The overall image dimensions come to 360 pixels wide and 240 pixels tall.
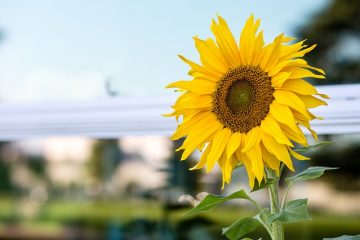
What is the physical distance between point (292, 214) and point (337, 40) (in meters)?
0.98

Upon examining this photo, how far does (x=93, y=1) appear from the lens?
1.73m

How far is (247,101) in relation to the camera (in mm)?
596

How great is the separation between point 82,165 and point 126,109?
308mm

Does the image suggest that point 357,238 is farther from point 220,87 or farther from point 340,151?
point 340,151

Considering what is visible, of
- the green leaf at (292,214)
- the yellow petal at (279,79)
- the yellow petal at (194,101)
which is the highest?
the yellow petal at (279,79)

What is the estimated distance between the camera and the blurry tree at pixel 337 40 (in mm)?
1461

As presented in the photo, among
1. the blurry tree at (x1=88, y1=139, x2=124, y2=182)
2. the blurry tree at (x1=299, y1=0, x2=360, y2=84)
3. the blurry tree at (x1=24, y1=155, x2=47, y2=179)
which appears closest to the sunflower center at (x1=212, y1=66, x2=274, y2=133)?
the blurry tree at (x1=299, y1=0, x2=360, y2=84)

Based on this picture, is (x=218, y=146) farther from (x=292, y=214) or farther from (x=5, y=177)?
(x=5, y=177)

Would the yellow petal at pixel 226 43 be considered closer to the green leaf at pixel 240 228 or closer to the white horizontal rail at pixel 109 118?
the green leaf at pixel 240 228

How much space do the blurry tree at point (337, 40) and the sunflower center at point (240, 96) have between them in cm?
90

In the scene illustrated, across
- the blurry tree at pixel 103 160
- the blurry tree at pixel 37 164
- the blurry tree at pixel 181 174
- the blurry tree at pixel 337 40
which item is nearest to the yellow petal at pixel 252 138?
the blurry tree at pixel 337 40

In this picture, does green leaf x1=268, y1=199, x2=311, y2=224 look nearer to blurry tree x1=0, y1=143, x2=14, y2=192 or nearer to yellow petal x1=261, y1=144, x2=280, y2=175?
yellow petal x1=261, y1=144, x2=280, y2=175

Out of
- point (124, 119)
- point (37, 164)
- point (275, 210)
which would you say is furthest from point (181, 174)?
point (275, 210)

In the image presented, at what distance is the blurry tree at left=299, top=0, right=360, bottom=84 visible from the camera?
146 centimetres
